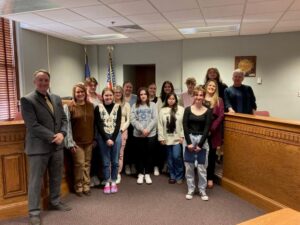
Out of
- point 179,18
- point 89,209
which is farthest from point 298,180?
point 179,18

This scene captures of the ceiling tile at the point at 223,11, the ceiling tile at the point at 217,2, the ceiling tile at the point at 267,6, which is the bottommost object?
the ceiling tile at the point at 267,6

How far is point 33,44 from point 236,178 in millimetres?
4567

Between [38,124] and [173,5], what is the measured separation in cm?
249

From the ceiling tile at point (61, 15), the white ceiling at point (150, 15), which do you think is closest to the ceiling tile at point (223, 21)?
the white ceiling at point (150, 15)

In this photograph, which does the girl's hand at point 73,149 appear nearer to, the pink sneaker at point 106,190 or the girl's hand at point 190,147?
the pink sneaker at point 106,190

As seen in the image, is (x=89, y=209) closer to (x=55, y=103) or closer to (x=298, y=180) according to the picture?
(x=55, y=103)

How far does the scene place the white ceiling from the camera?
3.55 metres

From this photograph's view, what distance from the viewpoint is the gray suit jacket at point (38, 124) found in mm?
2311

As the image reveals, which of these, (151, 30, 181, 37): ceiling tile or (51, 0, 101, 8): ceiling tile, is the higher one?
(151, 30, 181, 37): ceiling tile

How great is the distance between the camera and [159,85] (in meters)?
6.64

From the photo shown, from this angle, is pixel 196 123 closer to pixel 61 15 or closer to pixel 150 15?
pixel 150 15

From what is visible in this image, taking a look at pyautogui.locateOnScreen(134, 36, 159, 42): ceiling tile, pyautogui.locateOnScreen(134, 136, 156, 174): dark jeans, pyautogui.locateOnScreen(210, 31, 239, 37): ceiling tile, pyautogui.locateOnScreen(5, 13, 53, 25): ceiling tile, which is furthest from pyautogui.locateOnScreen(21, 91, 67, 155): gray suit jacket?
pyautogui.locateOnScreen(210, 31, 239, 37): ceiling tile

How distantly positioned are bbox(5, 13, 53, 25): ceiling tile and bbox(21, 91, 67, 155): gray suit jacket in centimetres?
231

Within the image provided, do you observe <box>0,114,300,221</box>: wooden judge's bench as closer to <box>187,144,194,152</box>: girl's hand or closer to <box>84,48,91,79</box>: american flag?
<box>187,144,194,152</box>: girl's hand
